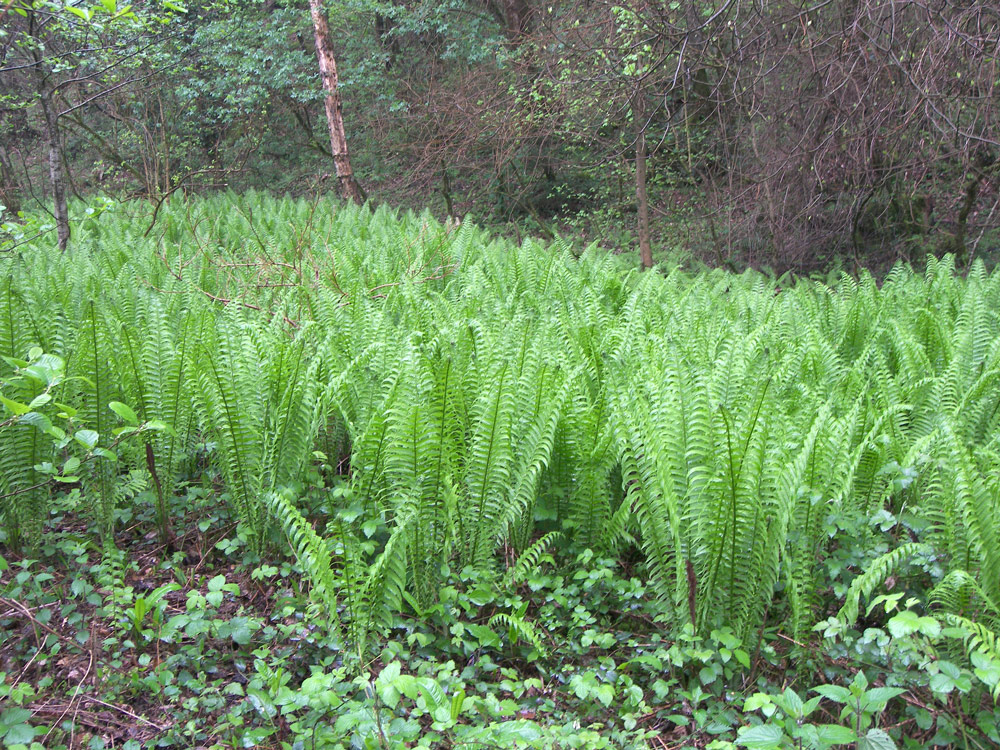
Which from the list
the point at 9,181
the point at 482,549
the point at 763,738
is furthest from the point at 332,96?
the point at 763,738

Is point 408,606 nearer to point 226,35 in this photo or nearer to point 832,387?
point 832,387

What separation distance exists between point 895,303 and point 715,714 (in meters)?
3.68

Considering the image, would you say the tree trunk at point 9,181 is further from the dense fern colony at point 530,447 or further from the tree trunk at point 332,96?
the dense fern colony at point 530,447

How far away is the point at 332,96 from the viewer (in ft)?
30.9

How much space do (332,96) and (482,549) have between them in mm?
8511

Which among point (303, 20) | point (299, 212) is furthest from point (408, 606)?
point (303, 20)

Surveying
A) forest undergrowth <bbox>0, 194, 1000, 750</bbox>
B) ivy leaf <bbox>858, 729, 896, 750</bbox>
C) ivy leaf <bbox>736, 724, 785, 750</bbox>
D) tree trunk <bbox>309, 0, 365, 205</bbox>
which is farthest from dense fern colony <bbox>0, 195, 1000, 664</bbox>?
tree trunk <bbox>309, 0, 365, 205</bbox>

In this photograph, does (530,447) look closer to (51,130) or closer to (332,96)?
(51,130)

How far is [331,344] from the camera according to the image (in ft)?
10.2

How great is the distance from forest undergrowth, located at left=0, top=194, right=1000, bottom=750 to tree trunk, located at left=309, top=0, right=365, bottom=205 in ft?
22.7

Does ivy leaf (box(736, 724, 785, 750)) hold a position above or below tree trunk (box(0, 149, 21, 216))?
below

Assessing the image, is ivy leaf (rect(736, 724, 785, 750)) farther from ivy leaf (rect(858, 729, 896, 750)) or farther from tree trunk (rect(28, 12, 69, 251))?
tree trunk (rect(28, 12, 69, 251))

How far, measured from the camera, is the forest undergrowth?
178 centimetres

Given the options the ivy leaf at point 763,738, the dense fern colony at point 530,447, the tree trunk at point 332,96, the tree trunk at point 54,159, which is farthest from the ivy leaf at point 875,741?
the tree trunk at point 332,96
